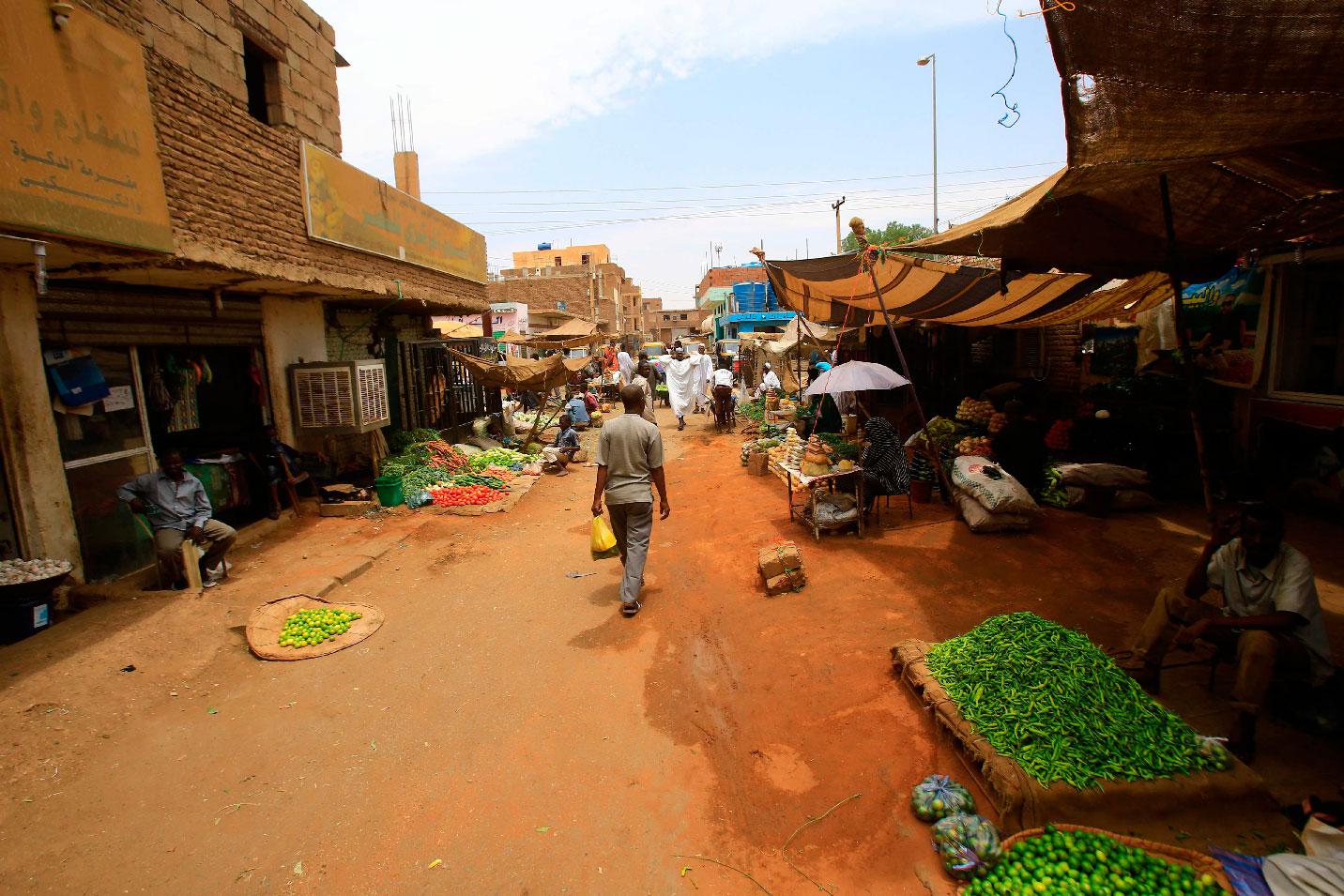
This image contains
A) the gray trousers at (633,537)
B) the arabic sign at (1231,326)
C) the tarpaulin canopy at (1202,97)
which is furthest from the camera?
the arabic sign at (1231,326)

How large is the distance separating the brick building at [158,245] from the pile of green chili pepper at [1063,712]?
22.3 ft

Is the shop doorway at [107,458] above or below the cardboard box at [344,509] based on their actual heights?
above

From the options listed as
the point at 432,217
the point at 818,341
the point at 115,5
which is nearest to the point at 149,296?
the point at 115,5

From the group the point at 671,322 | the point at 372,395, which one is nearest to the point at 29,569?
the point at 372,395

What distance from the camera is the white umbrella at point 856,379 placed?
8.36m

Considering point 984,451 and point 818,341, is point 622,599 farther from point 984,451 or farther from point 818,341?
point 818,341

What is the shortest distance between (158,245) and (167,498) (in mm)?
2489

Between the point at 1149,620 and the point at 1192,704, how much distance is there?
1.68 feet

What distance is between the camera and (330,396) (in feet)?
30.6

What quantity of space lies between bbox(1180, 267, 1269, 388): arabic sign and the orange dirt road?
2.49 metres

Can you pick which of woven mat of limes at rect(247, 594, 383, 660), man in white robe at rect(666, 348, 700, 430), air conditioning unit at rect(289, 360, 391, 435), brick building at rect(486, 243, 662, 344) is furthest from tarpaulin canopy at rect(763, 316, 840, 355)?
brick building at rect(486, 243, 662, 344)

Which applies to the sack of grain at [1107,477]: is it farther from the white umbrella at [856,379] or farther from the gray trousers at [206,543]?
the gray trousers at [206,543]

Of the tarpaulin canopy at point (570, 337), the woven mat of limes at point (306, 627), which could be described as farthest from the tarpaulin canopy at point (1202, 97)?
the tarpaulin canopy at point (570, 337)

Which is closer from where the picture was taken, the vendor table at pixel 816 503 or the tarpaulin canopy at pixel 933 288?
the tarpaulin canopy at pixel 933 288
